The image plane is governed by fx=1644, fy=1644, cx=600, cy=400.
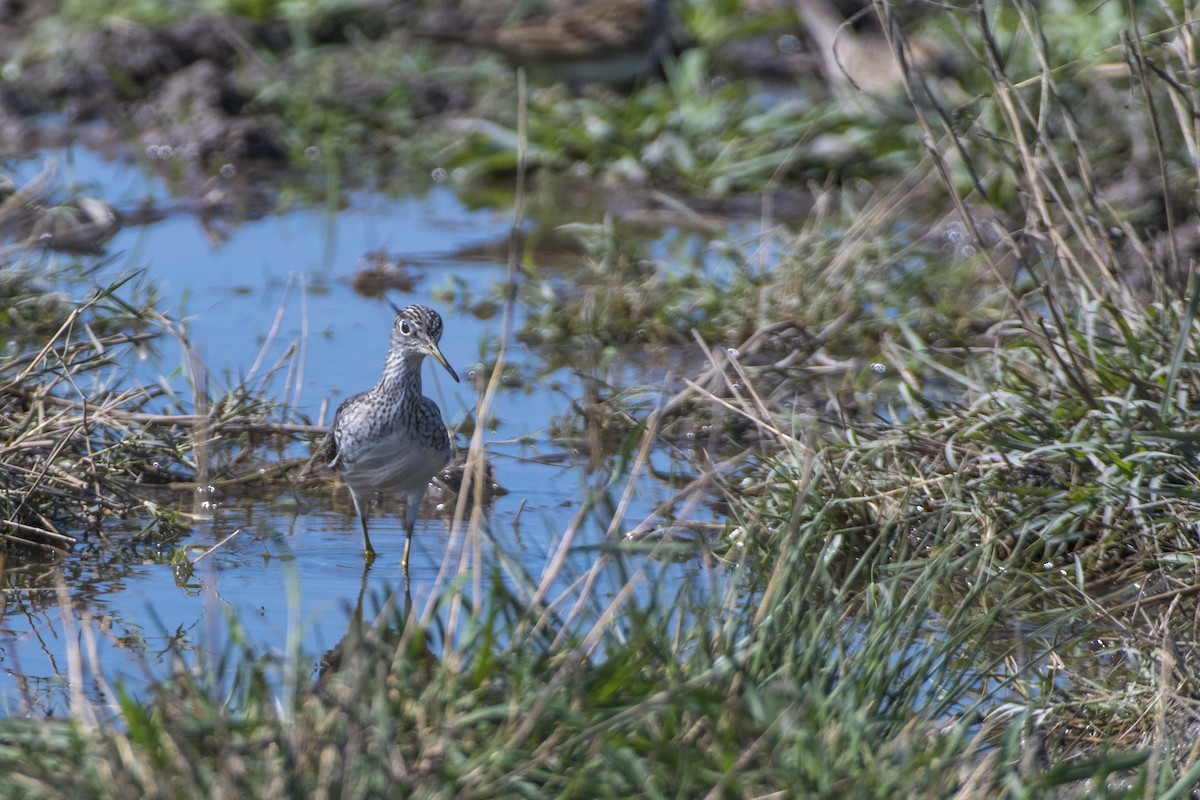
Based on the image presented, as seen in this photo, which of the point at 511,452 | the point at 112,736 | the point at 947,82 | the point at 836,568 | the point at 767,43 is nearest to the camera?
the point at 112,736

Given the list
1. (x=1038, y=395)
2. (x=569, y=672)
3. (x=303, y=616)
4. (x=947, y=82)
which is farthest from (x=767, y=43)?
(x=569, y=672)

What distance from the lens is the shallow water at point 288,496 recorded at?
4648mm

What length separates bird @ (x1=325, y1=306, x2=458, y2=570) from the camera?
19.3ft

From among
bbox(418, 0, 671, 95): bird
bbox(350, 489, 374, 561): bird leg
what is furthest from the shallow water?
bbox(418, 0, 671, 95): bird

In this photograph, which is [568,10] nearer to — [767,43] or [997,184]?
[767,43]

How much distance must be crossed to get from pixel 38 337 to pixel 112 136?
21.2 ft

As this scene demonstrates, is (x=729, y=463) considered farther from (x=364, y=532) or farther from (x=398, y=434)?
(x=364, y=532)

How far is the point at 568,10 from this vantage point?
46.2 ft

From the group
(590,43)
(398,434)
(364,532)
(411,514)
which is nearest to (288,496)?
(364,532)

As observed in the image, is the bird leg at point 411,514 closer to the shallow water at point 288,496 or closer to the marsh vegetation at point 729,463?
the shallow water at point 288,496

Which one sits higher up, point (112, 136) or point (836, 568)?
point (112, 136)

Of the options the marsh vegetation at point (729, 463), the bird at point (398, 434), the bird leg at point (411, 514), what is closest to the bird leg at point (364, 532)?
the bird at point (398, 434)

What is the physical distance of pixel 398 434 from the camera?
589 cm

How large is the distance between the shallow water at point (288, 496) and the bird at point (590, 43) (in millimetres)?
1811
